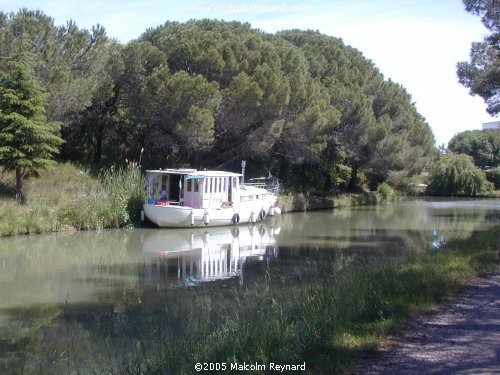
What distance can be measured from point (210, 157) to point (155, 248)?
14.0 meters

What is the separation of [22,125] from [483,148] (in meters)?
75.0

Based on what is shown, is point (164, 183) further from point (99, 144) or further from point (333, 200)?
point (333, 200)

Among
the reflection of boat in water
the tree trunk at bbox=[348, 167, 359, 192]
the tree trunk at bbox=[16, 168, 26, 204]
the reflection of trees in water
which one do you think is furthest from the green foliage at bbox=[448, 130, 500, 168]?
the tree trunk at bbox=[16, 168, 26, 204]

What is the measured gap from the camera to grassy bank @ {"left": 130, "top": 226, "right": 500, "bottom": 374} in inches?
236

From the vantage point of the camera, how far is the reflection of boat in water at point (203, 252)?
1446 centimetres

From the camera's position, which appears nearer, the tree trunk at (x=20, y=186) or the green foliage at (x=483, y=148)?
the tree trunk at (x=20, y=186)

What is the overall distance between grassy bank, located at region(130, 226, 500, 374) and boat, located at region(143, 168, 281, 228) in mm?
14163

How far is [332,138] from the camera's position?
130 ft

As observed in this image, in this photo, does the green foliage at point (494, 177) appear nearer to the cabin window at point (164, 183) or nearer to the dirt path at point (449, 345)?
the cabin window at point (164, 183)

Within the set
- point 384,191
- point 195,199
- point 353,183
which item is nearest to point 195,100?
point 195,199

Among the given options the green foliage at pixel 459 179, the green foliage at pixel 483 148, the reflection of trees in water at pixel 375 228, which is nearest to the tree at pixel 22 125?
the reflection of trees in water at pixel 375 228

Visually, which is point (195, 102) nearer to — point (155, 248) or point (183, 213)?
point (183, 213)

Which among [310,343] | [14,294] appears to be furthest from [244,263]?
[310,343]

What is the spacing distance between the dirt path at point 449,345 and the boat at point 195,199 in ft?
58.2
